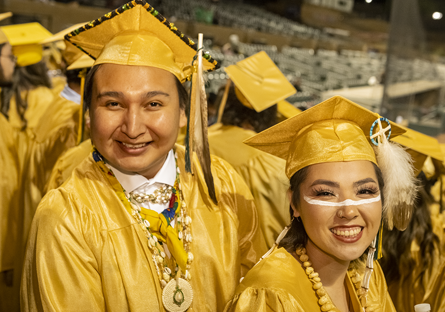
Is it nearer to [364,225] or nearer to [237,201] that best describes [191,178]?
[237,201]

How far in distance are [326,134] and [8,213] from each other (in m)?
2.19

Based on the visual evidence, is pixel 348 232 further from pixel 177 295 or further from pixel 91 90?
pixel 91 90

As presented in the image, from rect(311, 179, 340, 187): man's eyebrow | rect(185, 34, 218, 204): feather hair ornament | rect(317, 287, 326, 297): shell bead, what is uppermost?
rect(185, 34, 218, 204): feather hair ornament

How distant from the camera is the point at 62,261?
1.28 meters

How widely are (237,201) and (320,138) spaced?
51 cm

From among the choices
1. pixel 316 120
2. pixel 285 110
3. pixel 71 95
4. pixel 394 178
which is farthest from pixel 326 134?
pixel 71 95

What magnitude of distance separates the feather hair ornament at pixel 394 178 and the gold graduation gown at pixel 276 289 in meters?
0.37

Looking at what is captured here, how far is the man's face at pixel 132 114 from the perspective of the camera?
4.34 ft

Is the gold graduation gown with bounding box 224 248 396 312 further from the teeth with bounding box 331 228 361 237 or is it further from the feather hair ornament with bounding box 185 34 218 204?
the feather hair ornament with bounding box 185 34 218 204

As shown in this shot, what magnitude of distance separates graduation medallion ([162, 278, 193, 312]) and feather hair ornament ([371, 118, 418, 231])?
723 millimetres

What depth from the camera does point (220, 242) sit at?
156cm

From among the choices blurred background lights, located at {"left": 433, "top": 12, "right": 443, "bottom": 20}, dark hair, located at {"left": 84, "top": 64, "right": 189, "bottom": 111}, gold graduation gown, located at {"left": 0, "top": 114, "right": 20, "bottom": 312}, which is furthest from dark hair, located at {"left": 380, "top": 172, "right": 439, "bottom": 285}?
blurred background lights, located at {"left": 433, "top": 12, "right": 443, "bottom": 20}

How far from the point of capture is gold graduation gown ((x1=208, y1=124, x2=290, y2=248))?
264 cm

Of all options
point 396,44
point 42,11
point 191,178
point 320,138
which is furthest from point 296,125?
point 42,11
